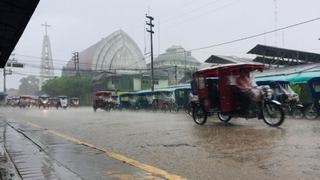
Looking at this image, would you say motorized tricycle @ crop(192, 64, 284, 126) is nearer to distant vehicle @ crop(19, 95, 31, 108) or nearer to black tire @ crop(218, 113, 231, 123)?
black tire @ crop(218, 113, 231, 123)

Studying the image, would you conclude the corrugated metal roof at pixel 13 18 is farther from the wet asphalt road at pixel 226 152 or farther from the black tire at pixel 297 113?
the black tire at pixel 297 113

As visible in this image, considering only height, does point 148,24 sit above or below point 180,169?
above

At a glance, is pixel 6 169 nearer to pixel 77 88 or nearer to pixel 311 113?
pixel 311 113

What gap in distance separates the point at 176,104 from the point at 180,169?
102ft

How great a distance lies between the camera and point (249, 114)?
50.4 feet

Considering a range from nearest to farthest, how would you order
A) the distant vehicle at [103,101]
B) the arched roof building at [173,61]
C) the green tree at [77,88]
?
the distant vehicle at [103,101] < the arched roof building at [173,61] < the green tree at [77,88]

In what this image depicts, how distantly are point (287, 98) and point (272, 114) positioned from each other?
6757mm

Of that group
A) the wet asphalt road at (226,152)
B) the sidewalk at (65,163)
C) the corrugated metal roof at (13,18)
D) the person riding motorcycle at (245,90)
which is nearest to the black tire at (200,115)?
the person riding motorcycle at (245,90)

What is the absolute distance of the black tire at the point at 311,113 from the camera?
2103cm

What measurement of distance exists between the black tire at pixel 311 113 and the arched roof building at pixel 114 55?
6810 centimetres

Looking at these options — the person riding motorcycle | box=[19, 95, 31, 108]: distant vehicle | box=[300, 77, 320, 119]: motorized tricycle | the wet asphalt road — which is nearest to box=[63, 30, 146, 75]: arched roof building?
box=[19, 95, 31, 108]: distant vehicle

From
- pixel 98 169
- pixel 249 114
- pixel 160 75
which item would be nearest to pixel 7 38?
pixel 98 169

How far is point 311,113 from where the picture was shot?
21.2 m

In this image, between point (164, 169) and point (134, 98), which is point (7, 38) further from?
point (134, 98)
